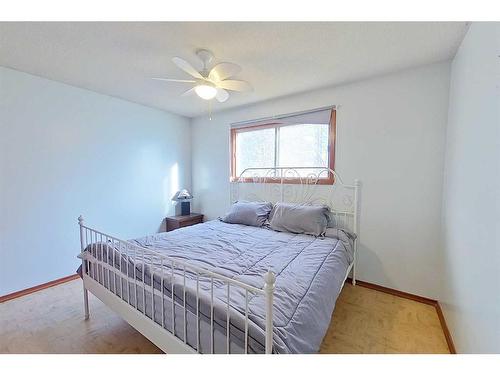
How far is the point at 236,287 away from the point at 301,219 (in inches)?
53.6

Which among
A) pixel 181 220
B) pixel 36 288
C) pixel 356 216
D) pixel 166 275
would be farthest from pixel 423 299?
pixel 36 288

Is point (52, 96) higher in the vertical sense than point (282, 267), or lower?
higher

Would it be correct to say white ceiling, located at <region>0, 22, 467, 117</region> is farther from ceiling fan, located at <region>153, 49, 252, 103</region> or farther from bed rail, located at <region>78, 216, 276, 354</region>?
bed rail, located at <region>78, 216, 276, 354</region>

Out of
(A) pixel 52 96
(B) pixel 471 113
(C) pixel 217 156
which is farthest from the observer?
(C) pixel 217 156

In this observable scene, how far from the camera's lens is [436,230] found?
2.17 meters

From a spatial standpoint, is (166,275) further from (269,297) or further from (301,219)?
(301,219)

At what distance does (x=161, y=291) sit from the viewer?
1.33m

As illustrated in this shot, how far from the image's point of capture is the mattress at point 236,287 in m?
1.07

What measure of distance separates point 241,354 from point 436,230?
7.12 feet

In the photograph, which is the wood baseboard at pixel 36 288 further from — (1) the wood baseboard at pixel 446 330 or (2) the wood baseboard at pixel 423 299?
(1) the wood baseboard at pixel 446 330

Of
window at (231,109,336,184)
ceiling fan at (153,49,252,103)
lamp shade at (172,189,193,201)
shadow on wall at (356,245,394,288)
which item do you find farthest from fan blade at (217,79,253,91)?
Result: lamp shade at (172,189,193,201)

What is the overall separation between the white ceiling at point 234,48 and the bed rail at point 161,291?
5.03 ft
